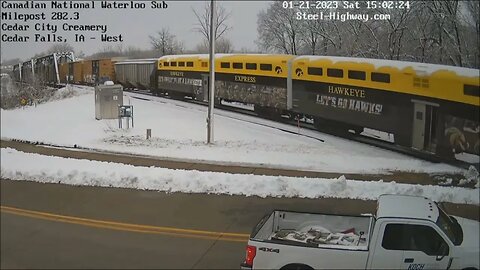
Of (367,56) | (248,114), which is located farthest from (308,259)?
(367,56)

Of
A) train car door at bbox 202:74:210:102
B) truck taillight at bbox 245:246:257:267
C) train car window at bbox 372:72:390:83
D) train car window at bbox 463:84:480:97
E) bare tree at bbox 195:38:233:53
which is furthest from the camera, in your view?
train car door at bbox 202:74:210:102

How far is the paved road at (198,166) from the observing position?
2679mm

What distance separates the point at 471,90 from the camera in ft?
7.90

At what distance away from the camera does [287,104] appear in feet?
9.07

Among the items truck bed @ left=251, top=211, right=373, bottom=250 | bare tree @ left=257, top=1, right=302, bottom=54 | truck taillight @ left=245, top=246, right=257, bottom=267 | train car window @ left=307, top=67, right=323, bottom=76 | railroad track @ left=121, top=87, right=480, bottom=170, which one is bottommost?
truck taillight @ left=245, top=246, right=257, bottom=267

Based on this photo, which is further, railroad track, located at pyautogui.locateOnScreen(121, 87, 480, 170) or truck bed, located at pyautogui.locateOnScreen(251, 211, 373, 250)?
truck bed, located at pyautogui.locateOnScreen(251, 211, 373, 250)

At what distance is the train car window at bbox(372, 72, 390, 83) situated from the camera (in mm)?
2523

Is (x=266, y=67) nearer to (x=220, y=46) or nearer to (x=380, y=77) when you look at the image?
(x=220, y=46)

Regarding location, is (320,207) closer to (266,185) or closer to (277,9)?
(266,185)

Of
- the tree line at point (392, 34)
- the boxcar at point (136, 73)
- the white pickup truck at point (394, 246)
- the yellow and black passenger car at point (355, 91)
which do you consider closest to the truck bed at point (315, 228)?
the white pickup truck at point (394, 246)

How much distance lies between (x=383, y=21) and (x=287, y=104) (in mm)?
666

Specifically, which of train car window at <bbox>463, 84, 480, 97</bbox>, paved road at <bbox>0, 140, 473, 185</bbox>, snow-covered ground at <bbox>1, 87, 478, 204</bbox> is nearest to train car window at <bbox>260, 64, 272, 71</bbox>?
snow-covered ground at <bbox>1, 87, 478, 204</bbox>

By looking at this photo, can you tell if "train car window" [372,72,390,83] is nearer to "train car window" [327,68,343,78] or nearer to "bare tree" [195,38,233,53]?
"train car window" [327,68,343,78]

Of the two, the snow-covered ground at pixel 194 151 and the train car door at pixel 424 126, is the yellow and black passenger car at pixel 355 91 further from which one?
the snow-covered ground at pixel 194 151
